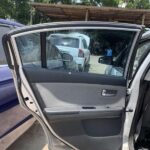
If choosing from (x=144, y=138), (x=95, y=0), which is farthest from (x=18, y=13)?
(x=144, y=138)

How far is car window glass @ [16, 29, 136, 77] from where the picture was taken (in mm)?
3119

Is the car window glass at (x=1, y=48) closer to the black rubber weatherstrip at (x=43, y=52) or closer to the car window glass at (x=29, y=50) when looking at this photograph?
the car window glass at (x=29, y=50)

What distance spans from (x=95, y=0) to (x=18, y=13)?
36.8ft

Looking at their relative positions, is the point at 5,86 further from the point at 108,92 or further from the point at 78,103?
the point at 108,92

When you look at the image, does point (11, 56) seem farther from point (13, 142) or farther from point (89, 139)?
point (13, 142)

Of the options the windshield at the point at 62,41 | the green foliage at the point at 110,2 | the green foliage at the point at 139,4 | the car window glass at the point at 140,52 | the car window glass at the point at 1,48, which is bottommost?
the green foliage at the point at 139,4

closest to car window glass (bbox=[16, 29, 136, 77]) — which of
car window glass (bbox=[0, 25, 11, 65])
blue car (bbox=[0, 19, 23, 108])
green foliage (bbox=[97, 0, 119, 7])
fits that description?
blue car (bbox=[0, 19, 23, 108])

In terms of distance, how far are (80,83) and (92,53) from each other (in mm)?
280

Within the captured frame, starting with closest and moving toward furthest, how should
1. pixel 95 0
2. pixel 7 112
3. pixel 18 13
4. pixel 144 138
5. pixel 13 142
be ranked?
pixel 144 138
pixel 7 112
pixel 13 142
pixel 18 13
pixel 95 0

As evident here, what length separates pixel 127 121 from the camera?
321 centimetres

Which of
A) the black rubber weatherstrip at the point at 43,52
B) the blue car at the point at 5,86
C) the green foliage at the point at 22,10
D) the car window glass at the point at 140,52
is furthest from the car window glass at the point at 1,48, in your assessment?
the green foliage at the point at 22,10

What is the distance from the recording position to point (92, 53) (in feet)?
10.4

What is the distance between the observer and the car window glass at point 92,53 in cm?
312

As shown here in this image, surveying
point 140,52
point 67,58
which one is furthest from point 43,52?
point 140,52
